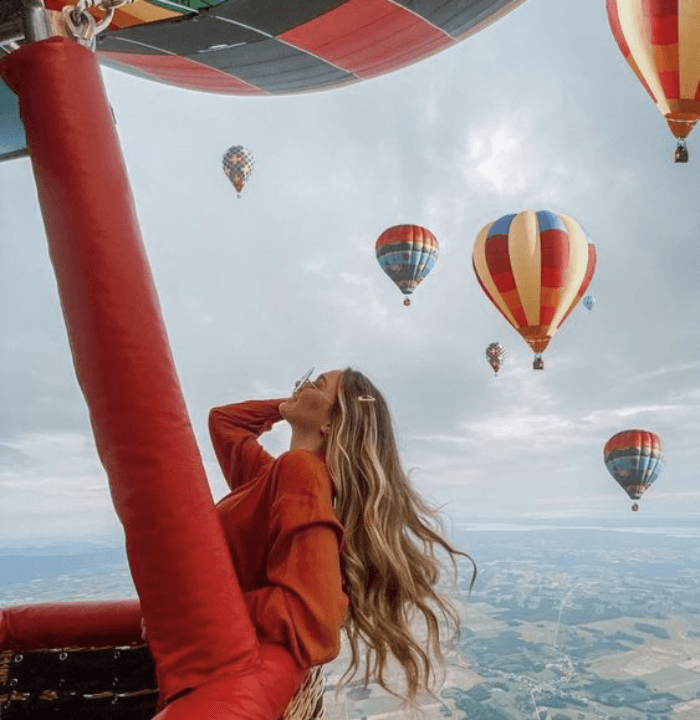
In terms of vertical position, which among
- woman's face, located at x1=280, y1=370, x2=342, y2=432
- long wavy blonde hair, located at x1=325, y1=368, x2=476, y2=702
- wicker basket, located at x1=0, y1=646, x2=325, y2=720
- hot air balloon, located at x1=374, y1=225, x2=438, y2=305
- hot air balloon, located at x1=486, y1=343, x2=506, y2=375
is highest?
hot air balloon, located at x1=374, y1=225, x2=438, y2=305

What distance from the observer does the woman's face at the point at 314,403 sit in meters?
1.77

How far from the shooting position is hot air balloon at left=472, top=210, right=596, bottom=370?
1217cm

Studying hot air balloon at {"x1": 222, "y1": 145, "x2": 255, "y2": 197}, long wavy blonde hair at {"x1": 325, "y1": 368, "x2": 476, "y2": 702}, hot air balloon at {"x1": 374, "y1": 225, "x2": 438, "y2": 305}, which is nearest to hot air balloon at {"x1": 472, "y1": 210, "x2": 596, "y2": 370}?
hot air balloon at {"x1": 374, "y1": 225, "x2": 438, "y2": 305}

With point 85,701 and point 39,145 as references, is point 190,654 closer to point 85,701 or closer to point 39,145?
point 39,145

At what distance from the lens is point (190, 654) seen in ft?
3.57

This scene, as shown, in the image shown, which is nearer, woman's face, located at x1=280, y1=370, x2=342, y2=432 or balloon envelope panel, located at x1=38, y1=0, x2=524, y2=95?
woman's face, located at x1=280, y1=370, x2=342, y2=432

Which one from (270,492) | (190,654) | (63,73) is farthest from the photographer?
(270,492)

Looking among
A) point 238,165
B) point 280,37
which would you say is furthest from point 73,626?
point 238,165

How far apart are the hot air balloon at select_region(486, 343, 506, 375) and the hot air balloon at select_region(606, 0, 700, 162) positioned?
13.1 meters

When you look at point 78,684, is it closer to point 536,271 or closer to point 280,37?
point 280,37

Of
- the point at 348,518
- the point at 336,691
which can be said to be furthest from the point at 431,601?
the point at 336,691

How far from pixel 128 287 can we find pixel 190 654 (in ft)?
2.07

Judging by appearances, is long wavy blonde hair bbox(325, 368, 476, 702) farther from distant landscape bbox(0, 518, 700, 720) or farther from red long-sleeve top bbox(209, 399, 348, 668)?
distant landscape bbox(0, 518, 700, 720)

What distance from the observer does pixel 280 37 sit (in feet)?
16.3
